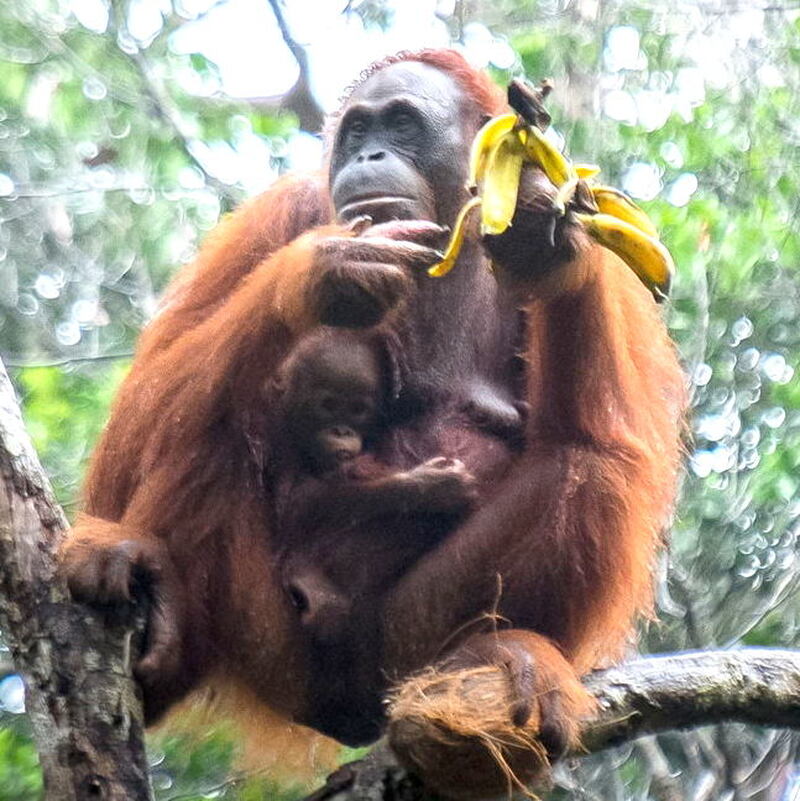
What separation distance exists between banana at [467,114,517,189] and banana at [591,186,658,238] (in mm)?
280

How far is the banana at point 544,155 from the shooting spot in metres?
3.10

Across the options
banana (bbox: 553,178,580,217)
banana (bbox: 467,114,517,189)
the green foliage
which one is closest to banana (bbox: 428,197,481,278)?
banana (bbox: 467,114,517,189)

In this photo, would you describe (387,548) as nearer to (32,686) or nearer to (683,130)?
(32,686)

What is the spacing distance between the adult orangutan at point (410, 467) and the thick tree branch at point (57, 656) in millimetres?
89

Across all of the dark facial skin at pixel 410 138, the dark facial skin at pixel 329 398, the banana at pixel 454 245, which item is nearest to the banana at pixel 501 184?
the banana at pixel 454 245

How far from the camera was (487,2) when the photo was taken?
8.41 metres

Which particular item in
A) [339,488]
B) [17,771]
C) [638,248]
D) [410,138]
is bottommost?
[17,771]

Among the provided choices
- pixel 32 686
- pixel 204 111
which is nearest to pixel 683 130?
pixel 204 111

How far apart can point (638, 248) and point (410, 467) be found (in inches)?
34.7

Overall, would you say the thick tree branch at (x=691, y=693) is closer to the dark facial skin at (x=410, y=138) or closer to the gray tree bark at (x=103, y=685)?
the gray tree bark at (x=103, y=685)

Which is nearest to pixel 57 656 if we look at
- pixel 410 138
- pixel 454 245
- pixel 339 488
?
pixel 339 488

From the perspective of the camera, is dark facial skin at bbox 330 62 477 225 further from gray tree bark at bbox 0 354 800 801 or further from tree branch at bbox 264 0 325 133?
tree branch at bbox 264 0 325 133

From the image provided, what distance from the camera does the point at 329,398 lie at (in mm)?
3594

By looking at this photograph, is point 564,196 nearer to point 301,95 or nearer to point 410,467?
point 410,467
